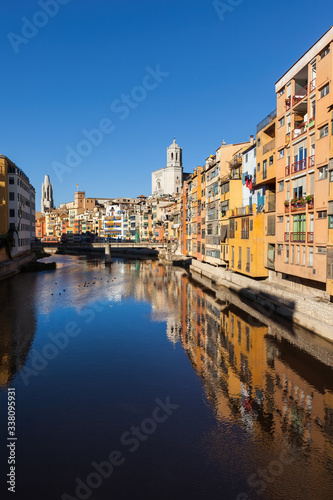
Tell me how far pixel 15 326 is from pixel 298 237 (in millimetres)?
25725

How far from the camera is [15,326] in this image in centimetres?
3278

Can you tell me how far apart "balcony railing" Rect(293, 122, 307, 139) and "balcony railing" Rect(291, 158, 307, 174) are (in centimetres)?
236

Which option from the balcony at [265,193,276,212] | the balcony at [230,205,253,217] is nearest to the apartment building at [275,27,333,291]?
the balcony at [265,193,276,212]

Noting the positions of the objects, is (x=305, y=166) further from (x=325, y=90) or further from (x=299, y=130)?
(x=325, y=90)

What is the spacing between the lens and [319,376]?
20.6 m

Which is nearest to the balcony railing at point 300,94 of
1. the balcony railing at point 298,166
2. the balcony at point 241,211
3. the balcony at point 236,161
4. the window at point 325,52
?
the window at point 325,52

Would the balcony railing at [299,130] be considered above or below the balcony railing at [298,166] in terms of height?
above

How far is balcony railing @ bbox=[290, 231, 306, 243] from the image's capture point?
31656 mm

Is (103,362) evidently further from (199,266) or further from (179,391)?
(199,266)

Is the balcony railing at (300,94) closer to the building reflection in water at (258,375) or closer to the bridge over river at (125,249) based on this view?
the building reflection in water at (258,375)

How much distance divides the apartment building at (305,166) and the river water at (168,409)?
235 inches

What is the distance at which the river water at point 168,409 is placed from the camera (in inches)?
480

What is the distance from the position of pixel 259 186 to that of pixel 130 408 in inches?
1299

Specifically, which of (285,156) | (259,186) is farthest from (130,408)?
(259,186)
